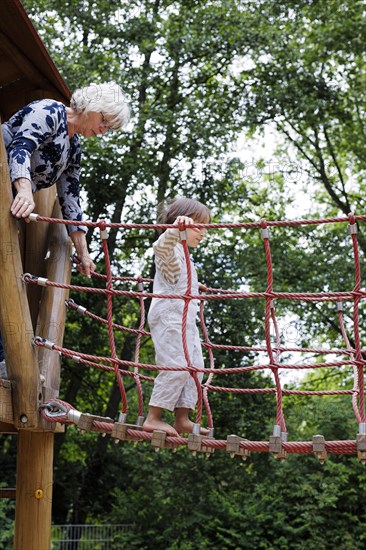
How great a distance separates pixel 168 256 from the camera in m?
3.09

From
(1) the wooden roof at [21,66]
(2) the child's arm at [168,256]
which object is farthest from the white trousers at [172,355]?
(1) the wooden roof at [21,66]

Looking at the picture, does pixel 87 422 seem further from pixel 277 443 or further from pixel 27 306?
pixel 277 443

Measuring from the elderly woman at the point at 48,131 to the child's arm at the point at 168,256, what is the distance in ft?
1.16

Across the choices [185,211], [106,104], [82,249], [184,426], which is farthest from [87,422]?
[106,104]

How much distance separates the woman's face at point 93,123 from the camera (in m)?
2.83

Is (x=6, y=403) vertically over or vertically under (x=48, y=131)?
under

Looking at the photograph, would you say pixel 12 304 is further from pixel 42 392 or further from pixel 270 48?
pixel 270 48

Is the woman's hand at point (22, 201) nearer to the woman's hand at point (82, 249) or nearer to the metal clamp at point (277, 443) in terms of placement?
the woman's hand at point (82, 249)

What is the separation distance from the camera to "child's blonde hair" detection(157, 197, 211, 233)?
125 inches

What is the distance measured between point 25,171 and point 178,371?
2.87 feet

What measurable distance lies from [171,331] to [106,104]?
84 centimetres

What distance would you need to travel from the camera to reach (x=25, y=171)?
265 centimetres

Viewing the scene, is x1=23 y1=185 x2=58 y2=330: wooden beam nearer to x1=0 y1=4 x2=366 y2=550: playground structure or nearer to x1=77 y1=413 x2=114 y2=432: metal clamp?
x1=0 y1=4 x2=366 y2=550: playground structure

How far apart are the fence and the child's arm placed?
7.24 metres
